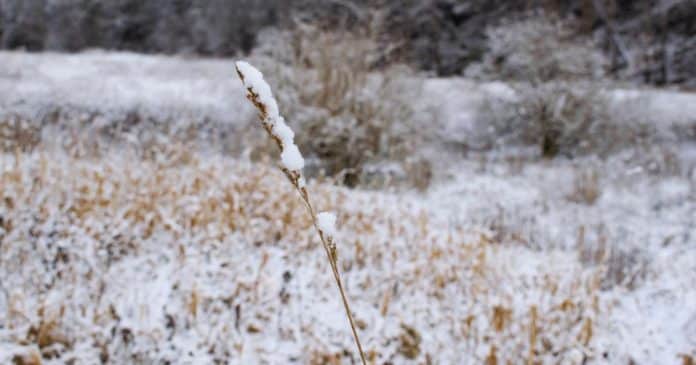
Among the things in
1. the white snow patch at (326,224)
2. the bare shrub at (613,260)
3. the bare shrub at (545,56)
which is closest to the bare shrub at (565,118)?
the bare shrub at (545,56)

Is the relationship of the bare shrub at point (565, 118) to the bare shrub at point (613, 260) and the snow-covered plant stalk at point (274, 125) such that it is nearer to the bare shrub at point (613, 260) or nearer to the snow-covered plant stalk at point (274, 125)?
the bare shrub at point (613, 260)

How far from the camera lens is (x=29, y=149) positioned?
4.17 m

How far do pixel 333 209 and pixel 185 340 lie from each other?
5.47 feet

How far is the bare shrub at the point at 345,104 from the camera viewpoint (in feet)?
19.3

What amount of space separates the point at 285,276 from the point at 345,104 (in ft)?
11.1

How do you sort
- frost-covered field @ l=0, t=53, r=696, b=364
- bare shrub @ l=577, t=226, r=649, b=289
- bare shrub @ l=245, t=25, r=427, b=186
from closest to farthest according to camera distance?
frost-covered field @ l=0, t=53, r=696, b=364 < bare shrub @ l=577, t=226, r=649, b=289 < bare shrub @ l=245, t=25, r=427, b=186

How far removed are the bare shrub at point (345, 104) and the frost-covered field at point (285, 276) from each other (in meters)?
1.24

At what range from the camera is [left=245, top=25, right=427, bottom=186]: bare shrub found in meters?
5.87

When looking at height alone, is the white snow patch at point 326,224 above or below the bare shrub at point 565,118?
below

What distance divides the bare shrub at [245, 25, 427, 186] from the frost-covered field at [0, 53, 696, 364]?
1.24 metres

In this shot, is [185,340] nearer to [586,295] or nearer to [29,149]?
[586,295]

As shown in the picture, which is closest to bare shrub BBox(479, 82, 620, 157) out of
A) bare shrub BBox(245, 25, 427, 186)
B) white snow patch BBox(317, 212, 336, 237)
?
bare shrub BBox(245, 25, 427, 186)

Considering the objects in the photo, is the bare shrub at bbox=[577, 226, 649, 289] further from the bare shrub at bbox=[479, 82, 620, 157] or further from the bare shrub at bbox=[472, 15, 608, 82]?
the bare shrub at bbox=[472, 15, 608, 82]

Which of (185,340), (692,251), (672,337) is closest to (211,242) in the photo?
(185,340)
